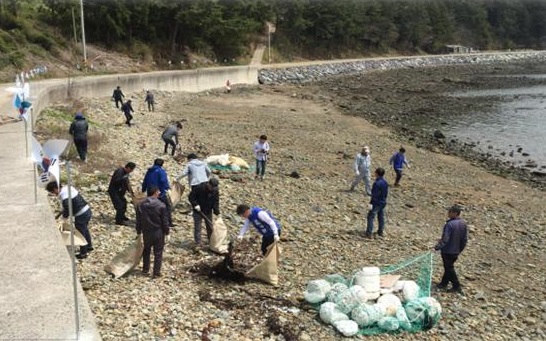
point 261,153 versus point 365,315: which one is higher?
point 261,153

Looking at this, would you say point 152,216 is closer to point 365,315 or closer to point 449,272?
point 365,315

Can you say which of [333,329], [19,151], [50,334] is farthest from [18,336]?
[19,151]

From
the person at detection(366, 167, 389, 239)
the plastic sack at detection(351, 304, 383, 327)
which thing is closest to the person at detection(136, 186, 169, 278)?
the plastic sack at detection(351, 304, 383, 327)

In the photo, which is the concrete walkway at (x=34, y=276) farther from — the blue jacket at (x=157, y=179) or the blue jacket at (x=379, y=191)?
the blue jacket at (x=379, y=191)

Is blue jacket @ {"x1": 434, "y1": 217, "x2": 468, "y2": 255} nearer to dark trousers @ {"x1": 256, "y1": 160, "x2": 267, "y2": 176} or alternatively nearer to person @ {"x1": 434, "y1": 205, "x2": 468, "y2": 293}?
person @ {"x1": 434, "y1": 205, "x2": 468, "y2": 293}

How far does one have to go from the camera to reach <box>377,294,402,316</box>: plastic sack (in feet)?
31.4

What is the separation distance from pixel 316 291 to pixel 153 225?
311 centimetres

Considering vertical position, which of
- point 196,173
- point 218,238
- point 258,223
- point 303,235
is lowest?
point 303,235

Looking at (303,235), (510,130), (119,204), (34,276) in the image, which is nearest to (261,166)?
(303,235)

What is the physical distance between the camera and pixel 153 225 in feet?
32.1

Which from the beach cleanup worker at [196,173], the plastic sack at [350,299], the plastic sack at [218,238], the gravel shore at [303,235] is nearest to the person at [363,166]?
the gravel shore at [303,235]

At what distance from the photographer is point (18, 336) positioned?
7.43 metres

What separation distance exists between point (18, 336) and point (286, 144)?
69.5 feet

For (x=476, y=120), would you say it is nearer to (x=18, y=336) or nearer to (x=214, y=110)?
(x=214, y=110)
